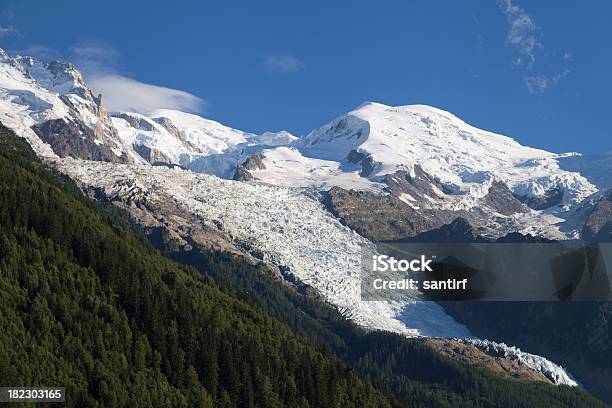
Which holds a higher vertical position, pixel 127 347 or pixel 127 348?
pixel 127 347

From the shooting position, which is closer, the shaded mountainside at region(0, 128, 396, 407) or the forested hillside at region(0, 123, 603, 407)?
the forested hillside at region(0, 123, 603, 407)

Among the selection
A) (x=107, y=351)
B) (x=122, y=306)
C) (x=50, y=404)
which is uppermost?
(x=122, y=306)

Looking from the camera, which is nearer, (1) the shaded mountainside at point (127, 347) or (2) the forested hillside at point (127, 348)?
(2) the forested hillside at point (127, 348)

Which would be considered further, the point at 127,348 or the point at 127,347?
the point at 127,347

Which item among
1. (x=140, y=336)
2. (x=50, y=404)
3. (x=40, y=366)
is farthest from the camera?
(x=140, y=336)

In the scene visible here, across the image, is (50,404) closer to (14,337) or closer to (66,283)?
(14,337)

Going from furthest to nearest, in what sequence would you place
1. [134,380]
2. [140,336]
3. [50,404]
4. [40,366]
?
[140,336] < [134,380] < [40,366] < [50,404]

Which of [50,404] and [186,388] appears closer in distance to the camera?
[50,404]

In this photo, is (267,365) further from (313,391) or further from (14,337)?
(14,337)

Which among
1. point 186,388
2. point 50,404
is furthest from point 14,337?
point 186,388

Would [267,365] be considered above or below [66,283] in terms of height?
below
